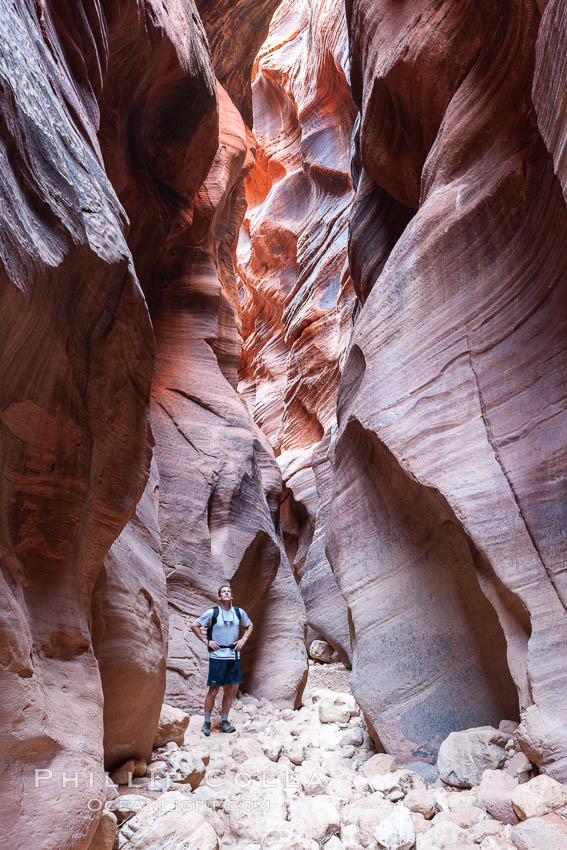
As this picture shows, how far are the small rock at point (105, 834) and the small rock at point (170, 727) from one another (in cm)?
185

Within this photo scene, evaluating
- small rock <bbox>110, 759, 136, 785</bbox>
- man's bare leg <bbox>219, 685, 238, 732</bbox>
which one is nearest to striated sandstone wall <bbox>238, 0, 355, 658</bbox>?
man's bare leg <bbox>219, 685, 238, 732</bbox>

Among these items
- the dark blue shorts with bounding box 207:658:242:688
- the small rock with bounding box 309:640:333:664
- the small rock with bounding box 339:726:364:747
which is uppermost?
the small rock with bounding box 309:640:333:664

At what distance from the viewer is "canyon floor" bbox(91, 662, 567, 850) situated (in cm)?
307

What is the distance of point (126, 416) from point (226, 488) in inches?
217

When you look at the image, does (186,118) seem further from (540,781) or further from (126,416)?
(540,781)

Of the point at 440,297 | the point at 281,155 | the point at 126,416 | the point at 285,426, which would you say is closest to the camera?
the point at 126,416

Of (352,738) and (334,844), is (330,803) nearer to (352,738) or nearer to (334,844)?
(334,844)

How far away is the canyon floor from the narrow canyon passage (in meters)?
0.16

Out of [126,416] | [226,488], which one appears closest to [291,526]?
[226,488]

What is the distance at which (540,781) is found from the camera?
3.20 m

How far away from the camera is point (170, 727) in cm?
506

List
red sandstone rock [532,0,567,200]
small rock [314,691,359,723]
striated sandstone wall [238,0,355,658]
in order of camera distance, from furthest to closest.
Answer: striated sandstone wall [238,0,355,658] < small rock [314,691,359,723] < red sandstone rock [532,0,567,200]

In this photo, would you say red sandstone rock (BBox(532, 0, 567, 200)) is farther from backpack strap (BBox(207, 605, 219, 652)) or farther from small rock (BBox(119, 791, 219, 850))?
backpack strap (BBox(207, 605, 219, 652))

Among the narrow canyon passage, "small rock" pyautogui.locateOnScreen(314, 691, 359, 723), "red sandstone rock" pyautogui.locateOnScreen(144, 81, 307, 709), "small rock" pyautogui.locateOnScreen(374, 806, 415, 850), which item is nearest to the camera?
the narrow canyon passage
